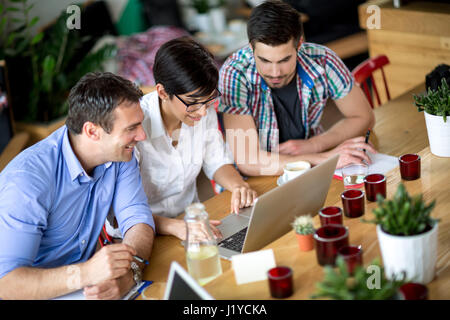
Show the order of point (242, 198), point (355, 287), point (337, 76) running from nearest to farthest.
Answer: point (355, 287) < point (242, 198) < point (337, 76)

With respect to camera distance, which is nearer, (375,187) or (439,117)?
(375,187)

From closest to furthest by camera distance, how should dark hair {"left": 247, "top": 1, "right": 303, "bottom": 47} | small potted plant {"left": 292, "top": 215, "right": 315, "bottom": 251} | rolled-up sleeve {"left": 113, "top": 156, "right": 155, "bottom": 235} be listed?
small potted plant {"left": 292, "top": 215, "right": 315, "bottom": 251}, rolled-up sleeve {"left": 113, "top": 156, "right": 155, "bottom": 235}, dark hair {"left": 247, "top": 1, "right": 303, "bottom": 47}

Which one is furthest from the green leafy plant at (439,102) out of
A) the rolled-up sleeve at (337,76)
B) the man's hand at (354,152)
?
the rolled-up sleeve at (337,76)

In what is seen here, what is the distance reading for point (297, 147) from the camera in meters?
2.32

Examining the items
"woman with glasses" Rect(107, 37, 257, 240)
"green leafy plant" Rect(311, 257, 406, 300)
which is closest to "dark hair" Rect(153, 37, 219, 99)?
"woman with glasses" Rect(107, 37, 257, 240)

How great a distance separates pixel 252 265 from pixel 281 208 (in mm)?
256

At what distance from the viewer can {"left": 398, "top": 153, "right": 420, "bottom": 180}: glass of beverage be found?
69.4 inches

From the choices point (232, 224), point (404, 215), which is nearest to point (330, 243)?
point (404, 215)

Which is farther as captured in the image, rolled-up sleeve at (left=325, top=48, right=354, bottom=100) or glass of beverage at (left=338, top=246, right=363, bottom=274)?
rolled-up sleeve at (left=325, top=48, right=354, bottom=100)

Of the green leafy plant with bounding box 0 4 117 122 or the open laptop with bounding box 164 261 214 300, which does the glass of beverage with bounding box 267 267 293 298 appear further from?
the green leafy plant with bounding box 0 4 117 122

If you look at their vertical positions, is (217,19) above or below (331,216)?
below

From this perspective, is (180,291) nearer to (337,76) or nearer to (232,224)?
(232,224)

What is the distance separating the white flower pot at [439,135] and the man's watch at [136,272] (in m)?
1.02

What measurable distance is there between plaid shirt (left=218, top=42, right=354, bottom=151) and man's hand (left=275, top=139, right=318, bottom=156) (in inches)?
2.7
